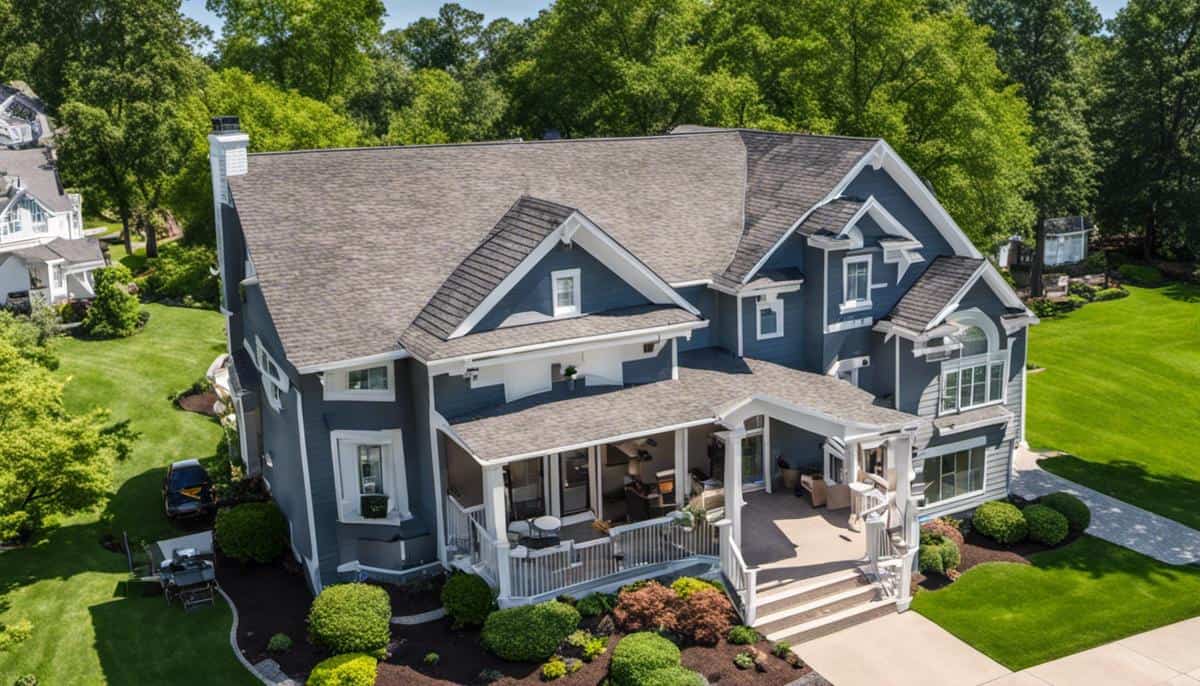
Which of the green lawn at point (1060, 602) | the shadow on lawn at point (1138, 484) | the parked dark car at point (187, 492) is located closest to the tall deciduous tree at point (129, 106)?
the parked dark car at point (187, 492)

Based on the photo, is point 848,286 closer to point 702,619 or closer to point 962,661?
point 962,661

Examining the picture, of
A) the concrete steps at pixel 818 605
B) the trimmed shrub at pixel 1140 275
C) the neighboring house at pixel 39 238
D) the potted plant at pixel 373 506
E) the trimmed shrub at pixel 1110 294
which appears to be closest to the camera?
the concrete steps at pixel 818 605

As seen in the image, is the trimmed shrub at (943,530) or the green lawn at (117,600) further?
the trimmed shrub at (943,530)

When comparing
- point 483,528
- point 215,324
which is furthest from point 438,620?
→ point 215,324

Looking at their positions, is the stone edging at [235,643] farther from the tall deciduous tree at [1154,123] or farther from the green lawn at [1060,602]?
the tall deciduous tree at [1154,123]

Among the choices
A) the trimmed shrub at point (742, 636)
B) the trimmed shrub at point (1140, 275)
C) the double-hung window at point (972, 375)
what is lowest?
the trimmed shrub at point (742, 636)

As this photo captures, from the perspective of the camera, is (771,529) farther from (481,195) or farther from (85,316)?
(85,316)
